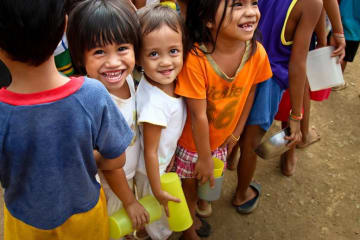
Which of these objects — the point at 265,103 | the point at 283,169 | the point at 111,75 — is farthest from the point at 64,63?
the point at 283,169

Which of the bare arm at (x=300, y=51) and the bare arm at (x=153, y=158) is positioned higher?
the bare arm at (x=300, y=51)

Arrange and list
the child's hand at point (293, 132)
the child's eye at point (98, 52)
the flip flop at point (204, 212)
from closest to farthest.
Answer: the child's eye at point (98, 52) < the child's hand at point (293, 132) < the flip flop at point (204, 212)

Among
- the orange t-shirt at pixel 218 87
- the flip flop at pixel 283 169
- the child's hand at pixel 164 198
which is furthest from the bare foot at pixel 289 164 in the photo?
the child's hand at pixel 164 198

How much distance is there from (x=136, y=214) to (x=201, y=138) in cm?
46

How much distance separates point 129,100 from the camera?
4.52ft

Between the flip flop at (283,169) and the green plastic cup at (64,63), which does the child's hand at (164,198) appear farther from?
the flip flop at (283,169)

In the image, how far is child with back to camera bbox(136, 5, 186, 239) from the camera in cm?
132

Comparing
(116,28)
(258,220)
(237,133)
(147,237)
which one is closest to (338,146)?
(258,220)

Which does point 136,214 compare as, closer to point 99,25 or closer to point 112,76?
point 112,76

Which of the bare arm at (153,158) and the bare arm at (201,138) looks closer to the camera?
the bare arm at (153,158)

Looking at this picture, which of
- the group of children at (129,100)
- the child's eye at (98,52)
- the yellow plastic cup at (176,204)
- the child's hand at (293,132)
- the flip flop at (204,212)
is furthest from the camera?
the flip flop at (204,212)

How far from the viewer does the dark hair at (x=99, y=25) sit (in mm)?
1200

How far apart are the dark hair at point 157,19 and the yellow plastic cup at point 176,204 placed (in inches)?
25.0

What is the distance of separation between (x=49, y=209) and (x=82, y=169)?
0.51ft
